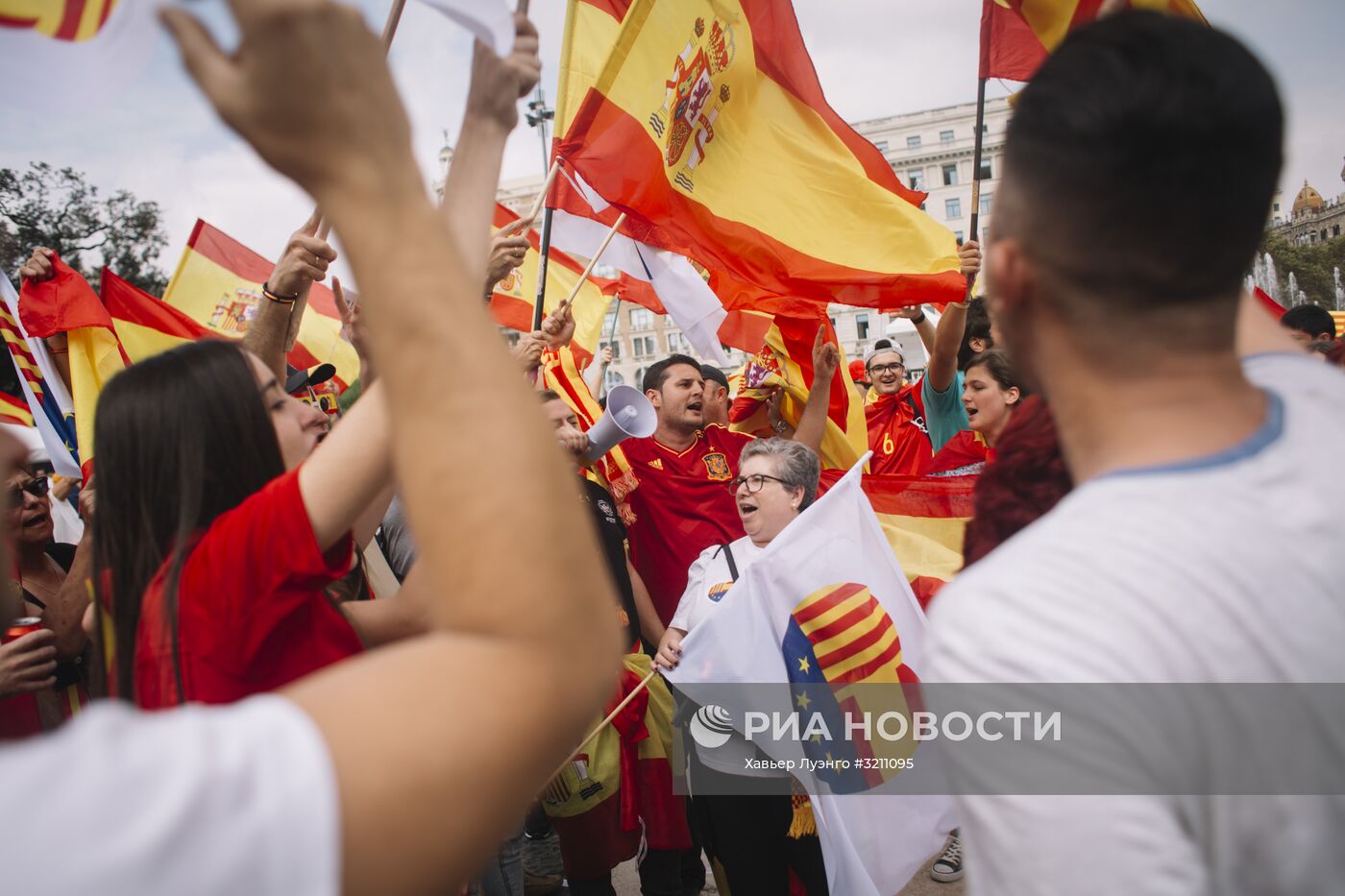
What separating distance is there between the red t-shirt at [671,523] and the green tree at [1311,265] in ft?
141

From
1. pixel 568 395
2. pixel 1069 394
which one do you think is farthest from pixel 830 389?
pixel 1069 394

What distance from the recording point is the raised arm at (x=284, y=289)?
2.61m

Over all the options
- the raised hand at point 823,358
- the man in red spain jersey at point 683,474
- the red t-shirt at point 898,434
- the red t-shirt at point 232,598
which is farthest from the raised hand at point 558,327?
the red t-shirt at point 232,598

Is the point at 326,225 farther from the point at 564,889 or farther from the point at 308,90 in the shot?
the point at 564,889

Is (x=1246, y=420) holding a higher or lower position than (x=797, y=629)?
higher

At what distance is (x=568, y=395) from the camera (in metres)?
5.67

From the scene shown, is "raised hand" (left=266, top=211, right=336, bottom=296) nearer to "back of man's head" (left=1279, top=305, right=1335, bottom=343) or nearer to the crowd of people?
the crowd of people

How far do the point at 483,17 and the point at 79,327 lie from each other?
376 cm

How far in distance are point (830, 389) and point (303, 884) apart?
5183 mm

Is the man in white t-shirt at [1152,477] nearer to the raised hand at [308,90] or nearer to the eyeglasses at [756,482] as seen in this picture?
the raised hand at [308,90]

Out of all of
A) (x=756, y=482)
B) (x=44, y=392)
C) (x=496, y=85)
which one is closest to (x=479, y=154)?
(x=496, y=85)

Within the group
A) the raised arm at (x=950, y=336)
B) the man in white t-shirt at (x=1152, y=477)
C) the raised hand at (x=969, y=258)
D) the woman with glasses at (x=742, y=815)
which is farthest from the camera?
the raised arm at (x=950, y=336)

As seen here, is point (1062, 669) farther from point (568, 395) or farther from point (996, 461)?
point (568, 395)

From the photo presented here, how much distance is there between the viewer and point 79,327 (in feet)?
13.0
